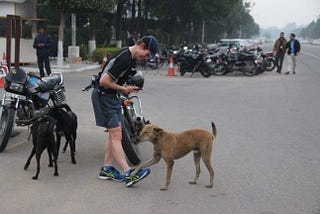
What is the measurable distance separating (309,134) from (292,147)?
1.30 m

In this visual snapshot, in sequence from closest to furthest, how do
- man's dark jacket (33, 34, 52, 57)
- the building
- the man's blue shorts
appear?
the man's blue shorts < man's dark jacket (33, 34, 52, 57) < the building

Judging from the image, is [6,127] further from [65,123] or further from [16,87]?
[65,123]

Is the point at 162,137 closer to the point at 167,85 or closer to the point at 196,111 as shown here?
the point at 196,111

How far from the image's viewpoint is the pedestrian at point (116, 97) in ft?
17.7

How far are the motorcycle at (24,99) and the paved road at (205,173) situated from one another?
0.47 meters

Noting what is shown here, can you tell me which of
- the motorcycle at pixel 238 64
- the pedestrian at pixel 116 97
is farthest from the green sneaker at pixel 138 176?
the motorcycle at pixel 238 64

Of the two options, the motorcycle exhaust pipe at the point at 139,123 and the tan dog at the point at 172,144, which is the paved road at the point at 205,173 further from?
the motorcycle exhaust pipe at the point at 139,123

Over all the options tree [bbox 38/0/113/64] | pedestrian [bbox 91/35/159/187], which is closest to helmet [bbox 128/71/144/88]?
pedestrian [bbox 91/35/159/187]

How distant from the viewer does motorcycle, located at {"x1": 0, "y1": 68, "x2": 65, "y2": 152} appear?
6.78 metres

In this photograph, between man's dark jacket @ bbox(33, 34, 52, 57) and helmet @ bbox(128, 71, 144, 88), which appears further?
man's dark jacket @ bbox(33, 34, 52, 57)

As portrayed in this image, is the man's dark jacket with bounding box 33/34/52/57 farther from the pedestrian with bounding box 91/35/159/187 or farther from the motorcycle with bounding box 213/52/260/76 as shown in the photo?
the pedestrian with bounding box 91/35/159/187

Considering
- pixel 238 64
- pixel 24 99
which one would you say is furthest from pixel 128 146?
pixel 238 64

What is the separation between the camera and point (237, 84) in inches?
718

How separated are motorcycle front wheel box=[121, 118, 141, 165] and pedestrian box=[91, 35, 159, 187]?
32 centimetres
